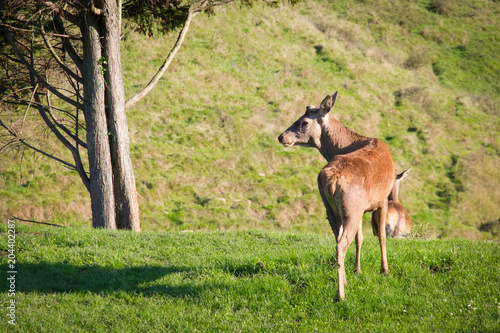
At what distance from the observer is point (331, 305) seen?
6082mm

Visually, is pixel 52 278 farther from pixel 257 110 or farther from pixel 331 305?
pixel 257 110

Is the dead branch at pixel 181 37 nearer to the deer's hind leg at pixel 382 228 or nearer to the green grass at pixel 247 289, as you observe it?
the green grass at pixel 247 289

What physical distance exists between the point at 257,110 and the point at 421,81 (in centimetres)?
1518

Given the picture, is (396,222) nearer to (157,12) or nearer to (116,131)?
(116,131)

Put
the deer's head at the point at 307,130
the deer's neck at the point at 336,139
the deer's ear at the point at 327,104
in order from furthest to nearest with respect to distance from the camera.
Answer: the deer's head at the point at 307,130, the deer's neck at the point at 336,139, the deer's ear at the point at 327,104

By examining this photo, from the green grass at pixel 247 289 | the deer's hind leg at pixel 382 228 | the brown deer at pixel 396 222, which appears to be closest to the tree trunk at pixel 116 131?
the green grass at pixel 247 289

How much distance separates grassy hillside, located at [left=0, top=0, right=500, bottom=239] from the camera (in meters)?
18.1

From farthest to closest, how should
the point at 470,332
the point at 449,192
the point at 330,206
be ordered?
the point at 449,192, the point at 330,206, the point at 470,332

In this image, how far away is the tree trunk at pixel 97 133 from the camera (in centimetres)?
1103

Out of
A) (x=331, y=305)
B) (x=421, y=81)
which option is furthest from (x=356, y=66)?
(x=331, y=305)

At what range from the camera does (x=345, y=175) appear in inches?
227

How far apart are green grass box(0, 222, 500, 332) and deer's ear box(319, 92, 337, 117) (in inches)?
105

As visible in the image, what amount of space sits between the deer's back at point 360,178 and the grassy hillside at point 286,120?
776 cm

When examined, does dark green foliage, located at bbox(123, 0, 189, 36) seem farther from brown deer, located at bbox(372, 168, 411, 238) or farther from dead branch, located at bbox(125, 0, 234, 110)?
brown deer, located at bbox(372, 168, 411, 238)
